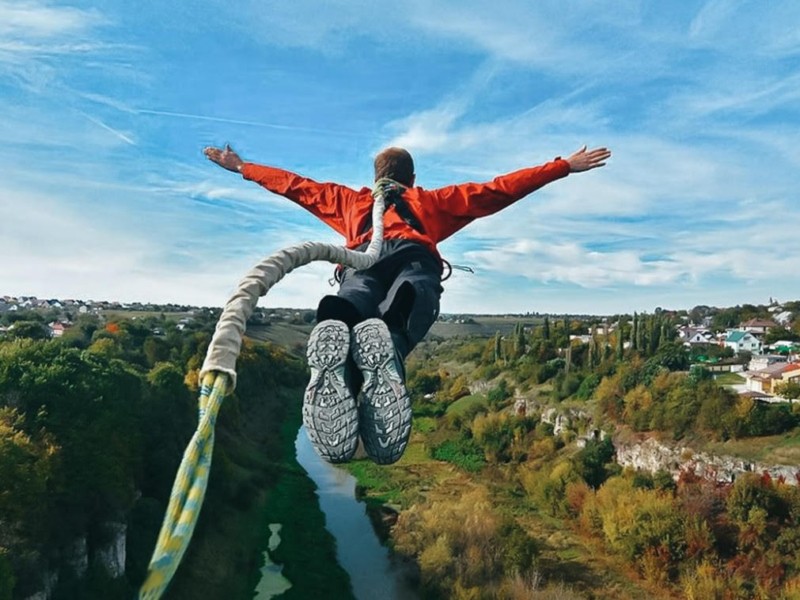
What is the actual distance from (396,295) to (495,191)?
100 centimetres

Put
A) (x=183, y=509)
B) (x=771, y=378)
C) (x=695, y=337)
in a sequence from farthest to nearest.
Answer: (x=695, y=337) < (x=771, y=378) < (x=183, y=509)

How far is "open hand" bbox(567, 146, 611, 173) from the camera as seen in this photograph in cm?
378

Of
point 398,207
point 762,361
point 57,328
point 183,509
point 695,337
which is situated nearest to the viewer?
point 183,509

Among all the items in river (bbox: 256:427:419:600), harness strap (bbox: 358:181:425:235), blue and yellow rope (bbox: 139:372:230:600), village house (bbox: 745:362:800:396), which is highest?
harness strap (bbox: 358:181:425:235)

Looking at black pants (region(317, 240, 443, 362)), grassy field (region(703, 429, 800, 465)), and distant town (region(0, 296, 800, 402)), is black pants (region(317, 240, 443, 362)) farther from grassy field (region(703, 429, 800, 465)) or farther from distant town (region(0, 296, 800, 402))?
grassy field (region(703, 429, 800, 465))

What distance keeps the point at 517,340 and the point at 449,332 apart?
54.9m

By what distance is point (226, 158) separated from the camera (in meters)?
4.36

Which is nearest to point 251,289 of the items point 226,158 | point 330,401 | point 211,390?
point 211,390

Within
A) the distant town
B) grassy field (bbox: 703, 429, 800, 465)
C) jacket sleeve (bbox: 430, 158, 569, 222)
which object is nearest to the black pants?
jacket sleeve (bbox: 430, 158, 569, 222)

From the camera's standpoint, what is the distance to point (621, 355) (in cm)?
3259

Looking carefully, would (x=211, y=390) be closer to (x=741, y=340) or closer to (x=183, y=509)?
A: (x=183, y=509)

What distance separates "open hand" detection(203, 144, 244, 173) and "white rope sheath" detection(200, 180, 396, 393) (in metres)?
1.67

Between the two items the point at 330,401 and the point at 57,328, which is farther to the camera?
the point at 57,328

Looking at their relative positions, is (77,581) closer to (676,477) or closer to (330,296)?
(330,296)
